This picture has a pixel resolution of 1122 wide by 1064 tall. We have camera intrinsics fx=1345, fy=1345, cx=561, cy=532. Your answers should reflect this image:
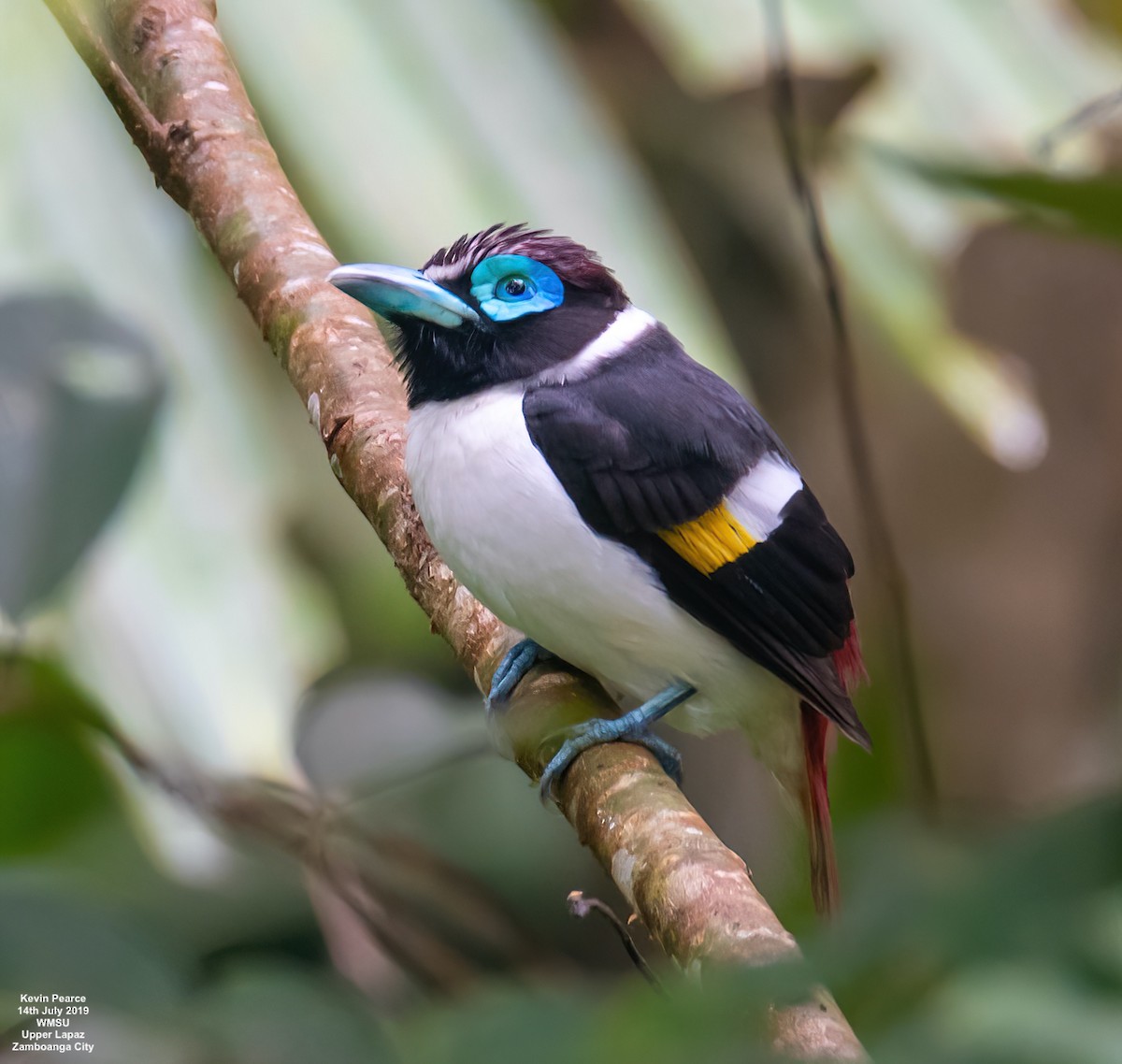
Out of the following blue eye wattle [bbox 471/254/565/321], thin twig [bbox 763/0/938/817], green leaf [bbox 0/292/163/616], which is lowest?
thin twig [bbox 763/0/938/817]

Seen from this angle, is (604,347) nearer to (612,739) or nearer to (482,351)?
(482,351)

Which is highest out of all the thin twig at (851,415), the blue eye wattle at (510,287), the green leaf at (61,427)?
the green leaf at (61,427)

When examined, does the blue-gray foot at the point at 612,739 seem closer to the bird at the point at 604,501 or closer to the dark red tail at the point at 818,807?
the bird at the point at 604,501

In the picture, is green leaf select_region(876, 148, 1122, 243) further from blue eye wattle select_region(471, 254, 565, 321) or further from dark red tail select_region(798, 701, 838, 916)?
dark red tail select_region(798, 701, 838, 916)

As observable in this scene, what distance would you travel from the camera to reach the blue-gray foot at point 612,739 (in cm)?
124

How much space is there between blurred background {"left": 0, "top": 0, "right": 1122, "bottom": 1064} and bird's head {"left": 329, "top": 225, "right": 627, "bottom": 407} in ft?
0.93

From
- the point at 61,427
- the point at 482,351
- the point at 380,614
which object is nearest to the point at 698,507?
the point at 482,351

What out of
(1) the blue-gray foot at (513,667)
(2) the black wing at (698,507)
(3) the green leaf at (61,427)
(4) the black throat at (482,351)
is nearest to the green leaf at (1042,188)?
(2) the black wing at (698,507)

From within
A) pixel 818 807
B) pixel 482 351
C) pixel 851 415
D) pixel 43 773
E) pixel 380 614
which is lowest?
pixel 818 807

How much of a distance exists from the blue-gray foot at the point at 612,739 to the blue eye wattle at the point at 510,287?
17.5 inches

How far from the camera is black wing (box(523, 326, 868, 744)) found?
1.34m

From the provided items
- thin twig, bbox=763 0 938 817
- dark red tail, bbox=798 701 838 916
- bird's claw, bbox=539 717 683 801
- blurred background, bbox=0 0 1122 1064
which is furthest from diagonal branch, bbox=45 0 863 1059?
thin twig, bbox=763 0 938 817

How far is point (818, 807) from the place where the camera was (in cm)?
158

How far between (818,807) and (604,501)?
19.9 inches
